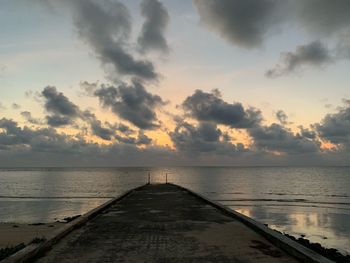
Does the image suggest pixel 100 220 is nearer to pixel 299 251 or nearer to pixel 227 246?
pixel 227 246

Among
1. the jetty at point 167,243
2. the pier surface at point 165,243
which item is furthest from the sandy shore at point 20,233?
the pier surface at point 165,243

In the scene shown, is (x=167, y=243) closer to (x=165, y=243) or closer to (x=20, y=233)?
(x=165, y=243)

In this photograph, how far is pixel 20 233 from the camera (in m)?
18.4

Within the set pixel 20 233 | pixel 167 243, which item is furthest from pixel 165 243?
pixel 20 233

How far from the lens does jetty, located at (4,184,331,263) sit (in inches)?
246

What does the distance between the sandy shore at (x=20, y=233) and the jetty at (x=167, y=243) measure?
22.2 feet

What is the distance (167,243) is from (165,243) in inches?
1.7

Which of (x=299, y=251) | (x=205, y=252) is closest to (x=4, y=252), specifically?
(x=205, y=252)

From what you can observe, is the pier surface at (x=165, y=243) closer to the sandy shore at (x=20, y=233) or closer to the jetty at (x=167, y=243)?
the jetty at (x=167, y=243)

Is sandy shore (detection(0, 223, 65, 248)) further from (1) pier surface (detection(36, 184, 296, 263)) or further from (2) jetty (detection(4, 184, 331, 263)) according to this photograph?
(1) pier surface (detection(36, 184, 296, 263))

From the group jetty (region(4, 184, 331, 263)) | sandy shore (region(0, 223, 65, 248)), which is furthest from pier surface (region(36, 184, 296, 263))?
sandy shore (region(0, 223, 65, 248))

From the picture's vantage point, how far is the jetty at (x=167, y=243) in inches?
246

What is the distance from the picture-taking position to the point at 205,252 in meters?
6.66

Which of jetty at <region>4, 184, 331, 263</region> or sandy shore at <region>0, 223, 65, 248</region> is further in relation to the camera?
sandy shore at <region>0, 223, 65, 248</region>
